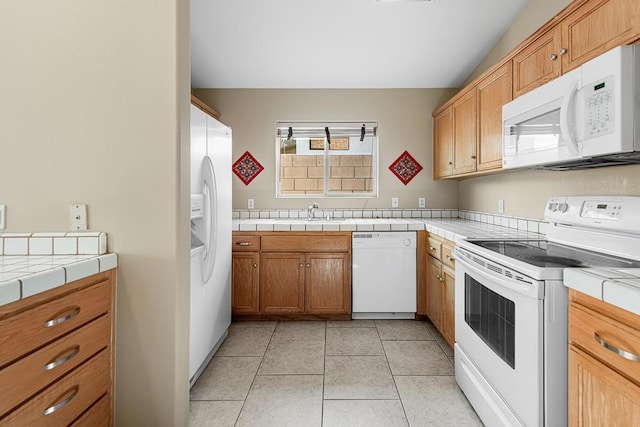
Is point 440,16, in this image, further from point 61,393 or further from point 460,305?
point 61,393

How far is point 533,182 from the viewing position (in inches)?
95.9

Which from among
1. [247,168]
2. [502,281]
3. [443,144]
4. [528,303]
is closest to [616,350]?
[528,303]

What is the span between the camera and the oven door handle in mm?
1263

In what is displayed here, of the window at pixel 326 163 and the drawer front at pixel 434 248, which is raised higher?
the window at pixel 326 163

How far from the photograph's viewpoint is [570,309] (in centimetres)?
118

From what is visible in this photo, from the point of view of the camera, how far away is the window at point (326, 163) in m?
3.89

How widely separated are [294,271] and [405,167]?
5.75ft

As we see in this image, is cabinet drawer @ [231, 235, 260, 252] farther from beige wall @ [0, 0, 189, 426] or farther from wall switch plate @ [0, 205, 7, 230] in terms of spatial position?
wall switch plate @ [0, 205, 7, 230]

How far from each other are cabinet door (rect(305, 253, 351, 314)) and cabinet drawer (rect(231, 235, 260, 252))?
→ 504 millimetres

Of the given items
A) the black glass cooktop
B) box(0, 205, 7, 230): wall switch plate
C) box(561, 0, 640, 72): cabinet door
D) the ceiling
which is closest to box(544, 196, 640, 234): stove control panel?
the black glass cooktop

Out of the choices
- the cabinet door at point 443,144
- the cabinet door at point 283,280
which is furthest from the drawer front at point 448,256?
the cabinet door at point 283,280

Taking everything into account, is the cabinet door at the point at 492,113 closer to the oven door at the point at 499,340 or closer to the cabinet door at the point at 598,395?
the oven door at the point at 499,340

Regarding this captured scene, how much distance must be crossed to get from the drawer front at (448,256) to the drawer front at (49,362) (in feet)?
7.00

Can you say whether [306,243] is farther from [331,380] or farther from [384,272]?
[331,380]
